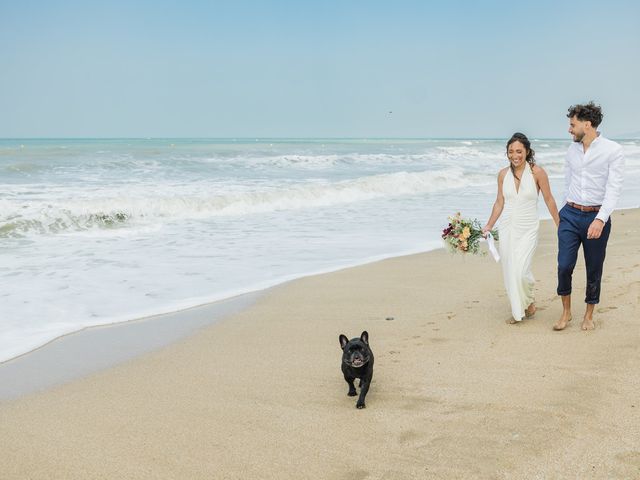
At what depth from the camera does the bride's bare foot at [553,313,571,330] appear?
19.0 ft

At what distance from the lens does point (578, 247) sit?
18.8 ft

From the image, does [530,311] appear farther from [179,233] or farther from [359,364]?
[179,233]

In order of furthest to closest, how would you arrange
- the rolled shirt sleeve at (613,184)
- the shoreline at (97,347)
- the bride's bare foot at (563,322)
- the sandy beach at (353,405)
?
the bride's bare foot at (563,322) → the rolled shirt sleeve at (613,184) → the shoreline at (97,347) → the sandy beach at (353,405)

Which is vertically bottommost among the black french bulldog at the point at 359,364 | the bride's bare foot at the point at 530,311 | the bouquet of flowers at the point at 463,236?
the bride's bare foot at the point at 530,311

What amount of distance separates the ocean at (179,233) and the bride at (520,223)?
3.24 meters

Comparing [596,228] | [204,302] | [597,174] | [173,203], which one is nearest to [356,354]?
[596,228]

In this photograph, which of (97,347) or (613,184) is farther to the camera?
(97,347)

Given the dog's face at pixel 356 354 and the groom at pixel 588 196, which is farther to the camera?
the groom at pixel 588 196

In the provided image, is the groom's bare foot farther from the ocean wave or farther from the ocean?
the ocean wave

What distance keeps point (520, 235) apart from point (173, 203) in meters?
12.6

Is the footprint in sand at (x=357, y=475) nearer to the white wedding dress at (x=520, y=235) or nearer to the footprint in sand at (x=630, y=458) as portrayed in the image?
the footprint in sand at (x=630, y=458)

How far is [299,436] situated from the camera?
385 centimetres

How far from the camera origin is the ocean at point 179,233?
7.59m

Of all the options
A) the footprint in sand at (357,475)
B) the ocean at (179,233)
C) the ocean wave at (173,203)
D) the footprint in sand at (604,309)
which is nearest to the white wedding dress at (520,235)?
the footprint in sand at (604,309)
